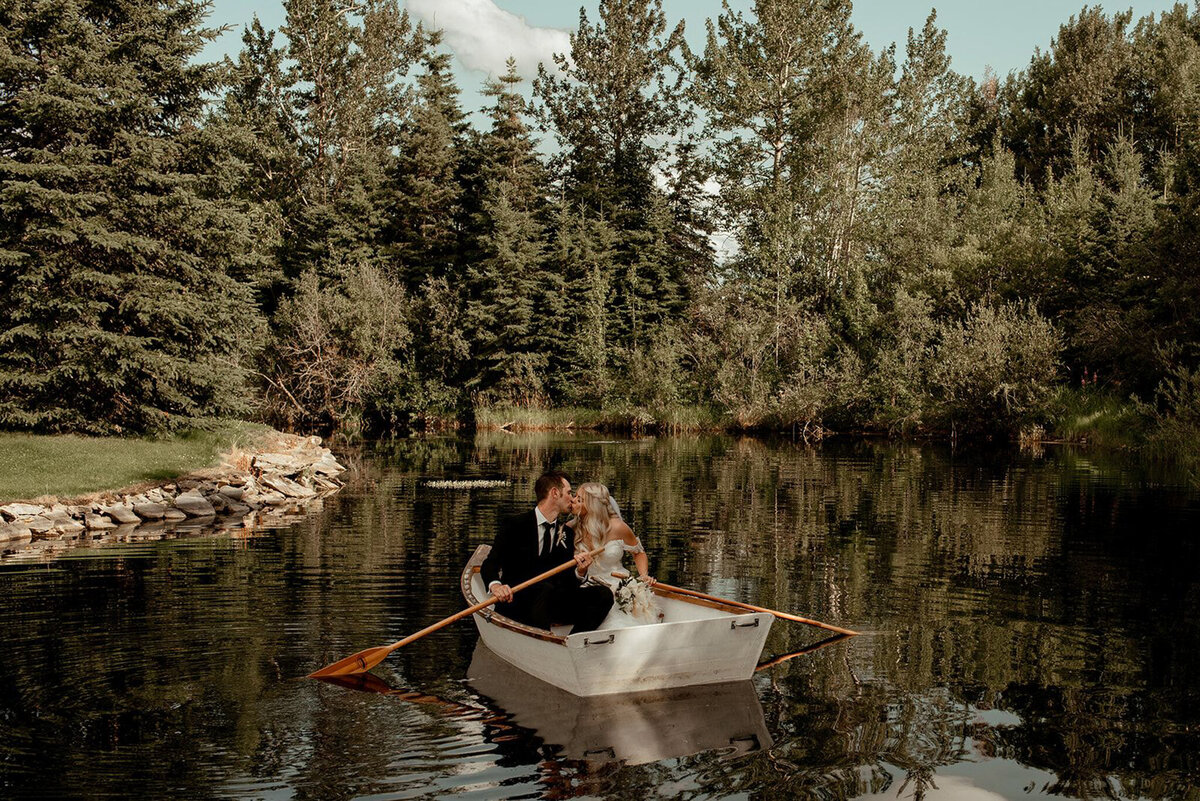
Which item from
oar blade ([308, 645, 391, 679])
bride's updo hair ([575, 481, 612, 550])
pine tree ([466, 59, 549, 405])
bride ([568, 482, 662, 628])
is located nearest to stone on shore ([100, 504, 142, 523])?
oar blade ([308, 645, 391, 679])

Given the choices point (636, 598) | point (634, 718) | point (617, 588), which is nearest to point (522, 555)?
point (617, 588)

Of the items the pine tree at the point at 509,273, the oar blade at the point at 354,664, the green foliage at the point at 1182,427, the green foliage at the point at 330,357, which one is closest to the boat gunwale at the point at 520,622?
the oar blade at the point at 354,664

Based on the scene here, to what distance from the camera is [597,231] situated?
5269 cm

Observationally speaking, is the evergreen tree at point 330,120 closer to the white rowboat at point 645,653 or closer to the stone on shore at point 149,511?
the stone on shore at point 149,511

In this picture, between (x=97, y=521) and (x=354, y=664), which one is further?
(x=97, y=521)

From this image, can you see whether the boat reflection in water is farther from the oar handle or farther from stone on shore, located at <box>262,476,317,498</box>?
stone on shore, located at <box>262,476,317,498</box>

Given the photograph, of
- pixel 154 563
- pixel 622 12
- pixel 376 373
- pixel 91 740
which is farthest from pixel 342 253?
pixel 91 740

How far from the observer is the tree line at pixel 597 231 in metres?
23.8

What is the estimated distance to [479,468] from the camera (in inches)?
1125

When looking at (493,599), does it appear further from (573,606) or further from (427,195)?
(427,195)

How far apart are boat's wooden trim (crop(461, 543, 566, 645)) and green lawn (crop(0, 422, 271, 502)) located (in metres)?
→ 11.2

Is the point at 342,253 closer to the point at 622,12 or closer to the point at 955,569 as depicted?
the point at 622,12

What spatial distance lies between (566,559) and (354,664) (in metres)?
2.20

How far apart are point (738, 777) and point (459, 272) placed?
159 ft
